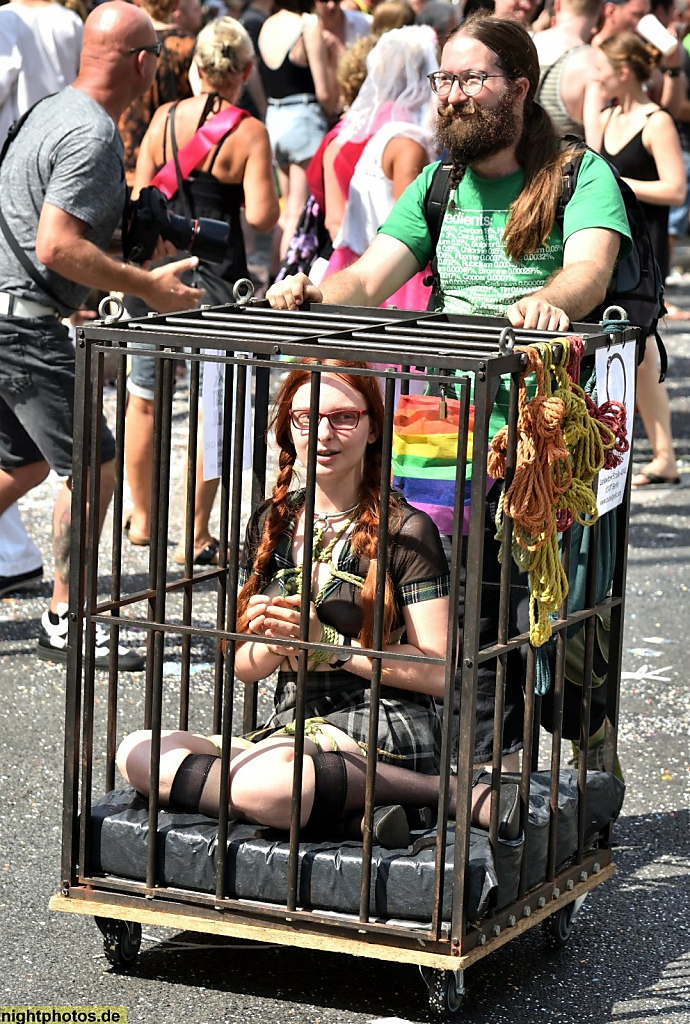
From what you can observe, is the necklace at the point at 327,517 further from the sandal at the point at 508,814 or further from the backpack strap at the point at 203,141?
the backpack strap at the point at 203,141

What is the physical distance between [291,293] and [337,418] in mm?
607

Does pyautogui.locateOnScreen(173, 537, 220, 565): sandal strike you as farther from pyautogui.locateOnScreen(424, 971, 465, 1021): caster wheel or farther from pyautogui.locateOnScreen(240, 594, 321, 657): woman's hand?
pyautogui.locateOnScreen(424, 971, 465, 1021): caster wheel

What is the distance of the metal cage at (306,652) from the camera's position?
3113 millimetres

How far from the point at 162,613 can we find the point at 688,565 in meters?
4.09

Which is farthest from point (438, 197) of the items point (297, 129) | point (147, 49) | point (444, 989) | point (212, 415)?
point (297, 129)

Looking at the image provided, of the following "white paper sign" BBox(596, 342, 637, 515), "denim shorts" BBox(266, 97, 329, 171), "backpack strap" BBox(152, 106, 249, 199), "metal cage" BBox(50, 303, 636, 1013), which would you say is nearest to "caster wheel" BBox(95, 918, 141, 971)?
"metal cage" BBox(50, 303, 636, 1013)

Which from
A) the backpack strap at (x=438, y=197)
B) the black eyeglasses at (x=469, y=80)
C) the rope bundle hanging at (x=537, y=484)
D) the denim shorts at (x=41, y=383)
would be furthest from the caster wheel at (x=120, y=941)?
the denim shorts at (x=41, y=383)

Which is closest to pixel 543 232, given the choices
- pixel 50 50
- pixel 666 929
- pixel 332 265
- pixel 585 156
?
pixel 585 156

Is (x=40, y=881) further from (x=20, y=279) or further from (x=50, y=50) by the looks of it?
(x=50, y=50)

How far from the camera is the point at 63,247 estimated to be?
Result: 530 cm

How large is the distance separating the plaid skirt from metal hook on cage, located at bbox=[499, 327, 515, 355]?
0.75 metres

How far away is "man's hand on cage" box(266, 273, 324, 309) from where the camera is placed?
398cm

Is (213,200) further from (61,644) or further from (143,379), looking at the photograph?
(61,644)

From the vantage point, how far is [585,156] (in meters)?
4.09
